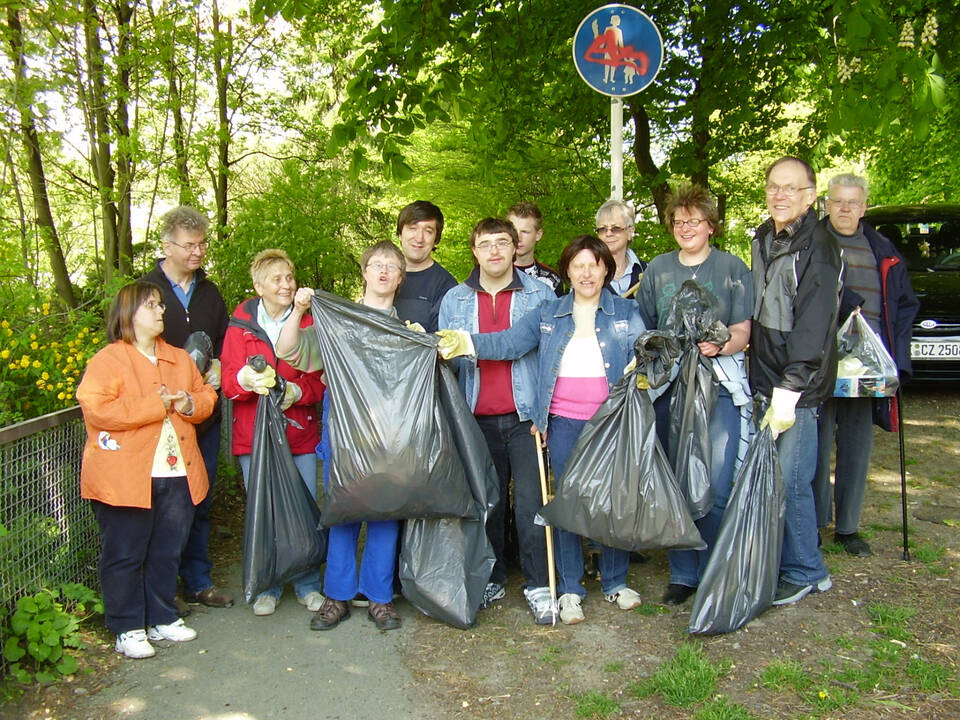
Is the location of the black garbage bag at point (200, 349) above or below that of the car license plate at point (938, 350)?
above

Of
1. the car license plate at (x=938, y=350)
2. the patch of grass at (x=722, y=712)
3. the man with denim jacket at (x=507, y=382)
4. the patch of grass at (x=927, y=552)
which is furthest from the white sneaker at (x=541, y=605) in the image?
the car license plate at (x=938, y=350)

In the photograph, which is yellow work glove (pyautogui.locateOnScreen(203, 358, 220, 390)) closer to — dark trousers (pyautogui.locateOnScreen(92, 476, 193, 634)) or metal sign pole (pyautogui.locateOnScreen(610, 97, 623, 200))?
dark trousers (pyautogui.locateOnScreen(92, 476, 193, 634))

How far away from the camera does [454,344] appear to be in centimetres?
380

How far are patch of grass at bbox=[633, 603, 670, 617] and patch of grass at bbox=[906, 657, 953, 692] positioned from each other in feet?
3.42

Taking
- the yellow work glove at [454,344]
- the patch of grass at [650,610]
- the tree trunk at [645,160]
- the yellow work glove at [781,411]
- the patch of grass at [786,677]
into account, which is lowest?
the patch of grass at [786,677]

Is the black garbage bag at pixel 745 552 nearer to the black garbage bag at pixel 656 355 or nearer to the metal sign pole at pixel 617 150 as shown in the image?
the black garbage bag at pixel 656 355

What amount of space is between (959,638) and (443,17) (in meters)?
4.71

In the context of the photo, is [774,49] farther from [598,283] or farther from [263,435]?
[263,435]

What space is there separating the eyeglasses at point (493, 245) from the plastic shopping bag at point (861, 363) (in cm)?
175

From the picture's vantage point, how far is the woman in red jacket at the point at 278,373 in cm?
395

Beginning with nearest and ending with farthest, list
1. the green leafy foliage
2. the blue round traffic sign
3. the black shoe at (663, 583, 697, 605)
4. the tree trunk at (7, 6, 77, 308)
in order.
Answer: the green leafy foliage
the black shoe at (663, 583, 697, 605)
the blue round traffic sign
the tree trunk at (7, 6, 77, 308)

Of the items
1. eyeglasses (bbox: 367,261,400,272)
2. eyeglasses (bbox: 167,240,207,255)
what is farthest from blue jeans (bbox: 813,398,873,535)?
eyeglasses (bbox: 167,240,207,255)

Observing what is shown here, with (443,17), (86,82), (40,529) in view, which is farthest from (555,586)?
(86,82)

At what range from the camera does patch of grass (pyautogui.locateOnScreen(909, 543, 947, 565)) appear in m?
4.47
